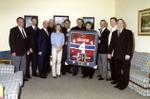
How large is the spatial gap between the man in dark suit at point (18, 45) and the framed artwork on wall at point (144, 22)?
116 inches

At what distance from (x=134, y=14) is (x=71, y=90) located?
9.76 ft

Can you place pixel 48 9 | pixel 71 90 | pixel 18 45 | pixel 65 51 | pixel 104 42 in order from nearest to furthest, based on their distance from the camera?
pixel 71 90 → pixel 18 45 → pixel 104 42 → pixel 65 51 → pixel 48 9

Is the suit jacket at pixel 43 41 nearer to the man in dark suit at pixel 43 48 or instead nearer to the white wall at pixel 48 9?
the man in dark suit at pixel 43 48

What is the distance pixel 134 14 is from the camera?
25.5 ft

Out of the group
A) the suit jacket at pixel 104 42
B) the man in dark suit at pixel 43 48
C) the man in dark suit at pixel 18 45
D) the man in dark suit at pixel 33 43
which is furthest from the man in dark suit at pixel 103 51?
the man in dark suit at pixel 18 45

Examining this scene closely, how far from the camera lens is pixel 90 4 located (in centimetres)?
923

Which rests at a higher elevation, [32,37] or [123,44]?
[32,37]

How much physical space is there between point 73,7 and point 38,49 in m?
2.23

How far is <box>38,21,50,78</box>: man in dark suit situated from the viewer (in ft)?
24.9

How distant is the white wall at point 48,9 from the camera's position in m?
8.87

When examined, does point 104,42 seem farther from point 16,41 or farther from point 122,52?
point 16,41

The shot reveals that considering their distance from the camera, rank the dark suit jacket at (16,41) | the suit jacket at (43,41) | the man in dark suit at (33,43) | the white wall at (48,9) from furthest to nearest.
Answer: the white wall at (48,9) < the suit jacket at (43,41) < the man in dark suit at (33,43) < the dark suit jacket at (16,41)

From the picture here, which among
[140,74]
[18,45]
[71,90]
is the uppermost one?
[18,45]

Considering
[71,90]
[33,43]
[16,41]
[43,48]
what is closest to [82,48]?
[43,48]
